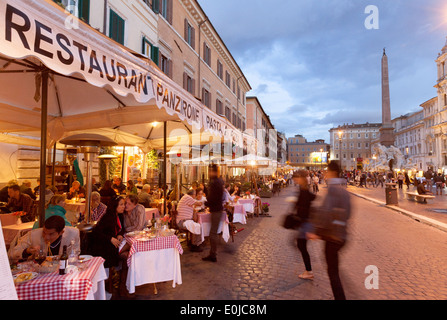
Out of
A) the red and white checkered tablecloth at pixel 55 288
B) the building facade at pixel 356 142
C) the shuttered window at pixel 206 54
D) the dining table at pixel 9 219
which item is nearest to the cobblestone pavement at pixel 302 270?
the red and white checkered tablecloth at pixel 55 288

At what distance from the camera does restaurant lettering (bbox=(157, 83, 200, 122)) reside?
4.16m

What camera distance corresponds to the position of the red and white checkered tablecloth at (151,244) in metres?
4.17

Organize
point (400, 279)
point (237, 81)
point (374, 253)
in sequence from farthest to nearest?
point (237, 81) < point (374, 253) < point (400, 279)

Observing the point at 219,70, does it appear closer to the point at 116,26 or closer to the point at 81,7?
the point at 116,26

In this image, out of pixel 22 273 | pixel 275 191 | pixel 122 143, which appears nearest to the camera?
pixel 22 273

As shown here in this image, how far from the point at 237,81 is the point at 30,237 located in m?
32.9

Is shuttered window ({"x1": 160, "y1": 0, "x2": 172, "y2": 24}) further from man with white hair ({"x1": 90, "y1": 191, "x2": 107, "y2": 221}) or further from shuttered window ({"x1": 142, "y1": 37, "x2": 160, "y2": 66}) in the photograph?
man with white hair ({"x1": 90, "y1": 191, "x2": 107, "y2": 221})

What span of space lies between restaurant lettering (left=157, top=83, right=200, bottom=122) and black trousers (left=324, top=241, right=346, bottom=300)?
3190 mm

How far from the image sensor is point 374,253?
6262mm

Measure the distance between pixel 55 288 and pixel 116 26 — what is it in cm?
1205

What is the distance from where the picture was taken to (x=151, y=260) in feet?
14.0

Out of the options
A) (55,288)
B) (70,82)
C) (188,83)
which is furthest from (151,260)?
(188,83)

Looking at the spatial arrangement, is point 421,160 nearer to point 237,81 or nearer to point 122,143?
point 237,81
